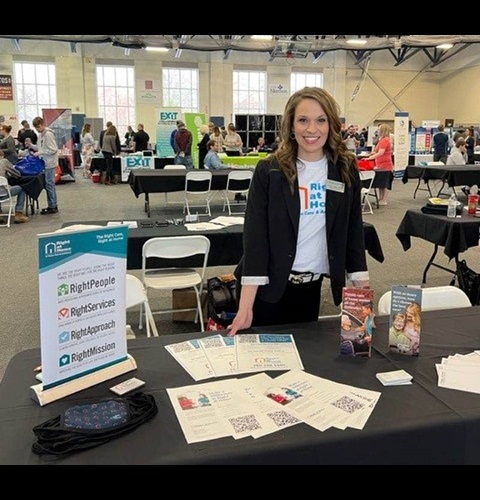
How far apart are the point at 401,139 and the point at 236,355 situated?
494 inches

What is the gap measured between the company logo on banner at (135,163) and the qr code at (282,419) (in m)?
11.3

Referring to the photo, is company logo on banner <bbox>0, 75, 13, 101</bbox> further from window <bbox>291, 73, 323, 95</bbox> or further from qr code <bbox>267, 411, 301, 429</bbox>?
qr code <bbox>267, 411, 301, 429</bbox>

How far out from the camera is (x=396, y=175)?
46.2ft

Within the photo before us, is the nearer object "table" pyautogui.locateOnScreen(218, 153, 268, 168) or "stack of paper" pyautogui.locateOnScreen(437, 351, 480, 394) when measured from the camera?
"stack of paper" pyautogui.locateOnScreen(437, 351, 480, 394)

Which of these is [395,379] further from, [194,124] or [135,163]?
[194,124]

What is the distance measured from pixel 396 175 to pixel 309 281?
13.0 meters

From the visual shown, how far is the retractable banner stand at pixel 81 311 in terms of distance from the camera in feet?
4.33

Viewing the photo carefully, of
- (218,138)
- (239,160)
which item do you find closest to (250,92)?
(218,138)

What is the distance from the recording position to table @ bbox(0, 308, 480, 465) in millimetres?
1106

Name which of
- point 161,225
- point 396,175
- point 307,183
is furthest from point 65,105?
point 307,183

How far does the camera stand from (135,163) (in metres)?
12.4

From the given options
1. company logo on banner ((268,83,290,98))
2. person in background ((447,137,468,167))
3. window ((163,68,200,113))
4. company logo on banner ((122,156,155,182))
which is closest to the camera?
person in background ((447,137,468,167))

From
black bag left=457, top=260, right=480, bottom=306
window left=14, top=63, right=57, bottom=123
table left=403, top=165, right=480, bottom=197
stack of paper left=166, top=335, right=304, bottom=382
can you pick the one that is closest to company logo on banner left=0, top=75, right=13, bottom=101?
window left=14, top=63, right=57, bottom=123
